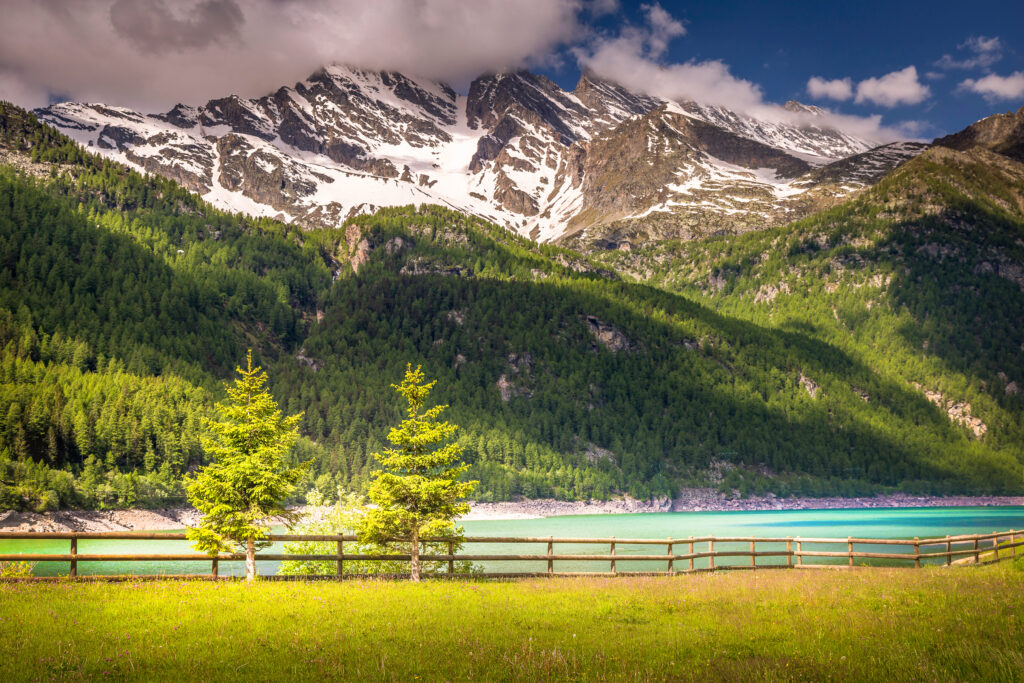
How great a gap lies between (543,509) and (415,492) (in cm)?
14173

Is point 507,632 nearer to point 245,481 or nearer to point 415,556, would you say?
point 415,556

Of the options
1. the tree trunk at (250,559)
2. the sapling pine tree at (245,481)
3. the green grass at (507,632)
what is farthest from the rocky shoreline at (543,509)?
the green grass at (507,632)

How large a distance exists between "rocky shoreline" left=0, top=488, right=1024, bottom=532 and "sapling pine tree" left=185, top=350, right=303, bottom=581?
252 ft

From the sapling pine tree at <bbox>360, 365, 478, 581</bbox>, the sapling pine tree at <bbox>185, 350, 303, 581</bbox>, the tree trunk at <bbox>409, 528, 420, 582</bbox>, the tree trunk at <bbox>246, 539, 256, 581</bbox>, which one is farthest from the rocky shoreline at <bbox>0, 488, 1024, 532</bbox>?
the tree trunk at <bbox>409, 528, 420, 582</bbox>

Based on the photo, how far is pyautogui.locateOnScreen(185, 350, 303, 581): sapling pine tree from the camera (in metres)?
30.3

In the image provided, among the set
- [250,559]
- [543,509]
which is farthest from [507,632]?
[543,509]

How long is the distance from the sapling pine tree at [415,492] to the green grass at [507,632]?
347 cm

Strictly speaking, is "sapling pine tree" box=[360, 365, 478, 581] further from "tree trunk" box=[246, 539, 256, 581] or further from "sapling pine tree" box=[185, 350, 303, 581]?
"tree trunk" box=[246, 539, 256, 581]

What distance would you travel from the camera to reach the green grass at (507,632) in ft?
49.9

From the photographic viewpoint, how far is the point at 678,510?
185m

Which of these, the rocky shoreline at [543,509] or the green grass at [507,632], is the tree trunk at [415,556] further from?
the rocky shoreline at [543,509]

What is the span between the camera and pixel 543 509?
169 m

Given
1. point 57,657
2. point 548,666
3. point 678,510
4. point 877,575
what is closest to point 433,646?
point 548,666

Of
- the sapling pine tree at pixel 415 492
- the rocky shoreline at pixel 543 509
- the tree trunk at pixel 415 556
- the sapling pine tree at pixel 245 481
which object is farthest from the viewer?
the rocky shoreline at pixel 543 509
